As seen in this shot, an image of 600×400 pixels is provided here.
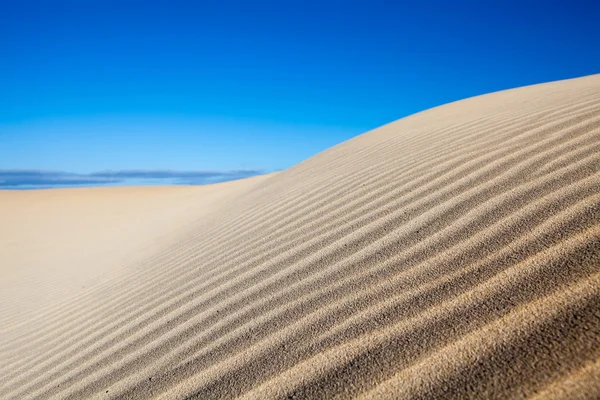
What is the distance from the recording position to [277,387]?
4.80ft

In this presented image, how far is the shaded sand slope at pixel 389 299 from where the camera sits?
1288mm

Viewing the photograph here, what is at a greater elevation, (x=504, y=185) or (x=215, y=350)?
(x=504, y=185)

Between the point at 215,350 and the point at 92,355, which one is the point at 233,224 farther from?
the point at 215,350

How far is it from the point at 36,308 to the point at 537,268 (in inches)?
166

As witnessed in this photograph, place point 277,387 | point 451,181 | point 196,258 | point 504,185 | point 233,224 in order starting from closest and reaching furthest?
point 277,387 < point 504,185 < point 451,181 < point 196,258 < point 233,224

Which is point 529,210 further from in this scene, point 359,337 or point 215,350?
point 215,350

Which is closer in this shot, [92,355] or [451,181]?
[92,355]

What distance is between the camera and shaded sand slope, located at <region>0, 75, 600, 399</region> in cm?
129

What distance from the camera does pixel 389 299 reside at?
1717 millimetres

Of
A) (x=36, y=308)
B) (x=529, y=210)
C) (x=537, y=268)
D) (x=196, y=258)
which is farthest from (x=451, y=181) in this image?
(x=36, y=308)

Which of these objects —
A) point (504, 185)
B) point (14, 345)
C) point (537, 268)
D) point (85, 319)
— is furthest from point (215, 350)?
point (14, 345)

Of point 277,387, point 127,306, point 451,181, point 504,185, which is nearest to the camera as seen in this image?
point 277,387

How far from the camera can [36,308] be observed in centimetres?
437

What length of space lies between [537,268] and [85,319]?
8.99 ft
